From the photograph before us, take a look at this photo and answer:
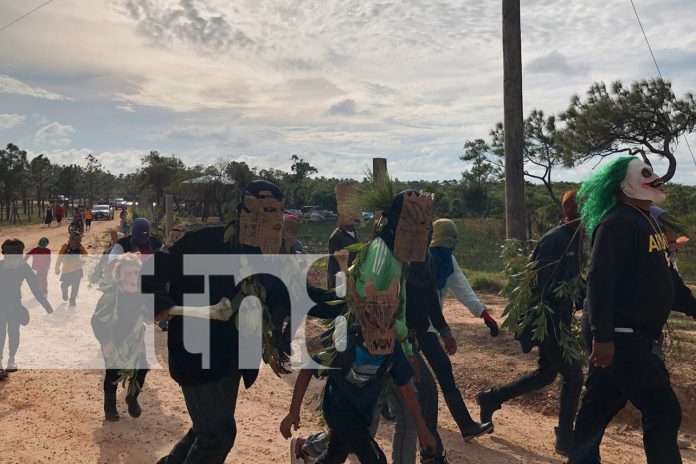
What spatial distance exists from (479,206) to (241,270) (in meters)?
52.1

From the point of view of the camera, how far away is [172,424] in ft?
18.8

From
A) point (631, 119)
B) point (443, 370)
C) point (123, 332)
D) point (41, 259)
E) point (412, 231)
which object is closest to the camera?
point (412, 231)

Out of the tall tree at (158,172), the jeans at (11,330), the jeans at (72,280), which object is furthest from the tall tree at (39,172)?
the jeans at (11,330)

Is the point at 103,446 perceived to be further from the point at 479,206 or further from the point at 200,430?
the point at 479,206

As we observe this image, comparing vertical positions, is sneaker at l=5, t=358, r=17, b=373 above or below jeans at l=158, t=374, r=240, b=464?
below

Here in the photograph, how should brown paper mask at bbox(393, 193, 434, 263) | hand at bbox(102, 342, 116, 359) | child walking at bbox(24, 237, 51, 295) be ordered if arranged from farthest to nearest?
child walking at bbox(24, 237, 51, 295)
hand at bbox(102, 342, 116, 359)
brown paper mask at bbox(393, 193, 434, 263)

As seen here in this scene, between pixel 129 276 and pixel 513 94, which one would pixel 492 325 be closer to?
pixel 129 276

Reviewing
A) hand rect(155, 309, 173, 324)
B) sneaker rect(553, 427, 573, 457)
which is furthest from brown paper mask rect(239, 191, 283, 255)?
sneaker rect(553, 427, 573, 457)

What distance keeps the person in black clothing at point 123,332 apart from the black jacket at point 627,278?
343cm

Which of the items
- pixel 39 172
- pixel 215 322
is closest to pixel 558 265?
pixel 215 322

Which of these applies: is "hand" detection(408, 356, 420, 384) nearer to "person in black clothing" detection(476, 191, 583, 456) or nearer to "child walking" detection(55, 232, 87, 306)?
"person in black clothing" detection(476, 191, 583, 456)

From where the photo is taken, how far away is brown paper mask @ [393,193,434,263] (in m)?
3.58

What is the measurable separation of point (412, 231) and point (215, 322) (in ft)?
4.06

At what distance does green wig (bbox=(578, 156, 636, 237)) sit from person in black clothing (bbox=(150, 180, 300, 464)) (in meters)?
2.00
